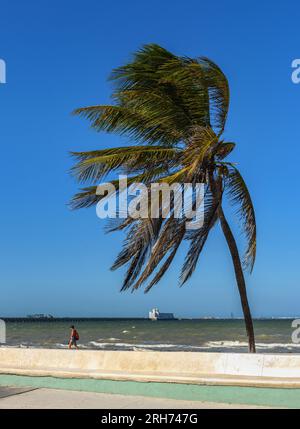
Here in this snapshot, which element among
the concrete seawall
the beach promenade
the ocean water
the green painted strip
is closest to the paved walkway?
the beach promenade

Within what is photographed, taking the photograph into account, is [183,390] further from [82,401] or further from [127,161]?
[127,161]

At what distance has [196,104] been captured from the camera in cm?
1159

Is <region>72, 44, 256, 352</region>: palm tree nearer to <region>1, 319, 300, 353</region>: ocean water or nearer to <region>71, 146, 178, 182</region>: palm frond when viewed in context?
<region>71, 146, 178, 182</region>: palm frond

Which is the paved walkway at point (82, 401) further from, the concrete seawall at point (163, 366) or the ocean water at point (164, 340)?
the ocean water at point (164, 340)

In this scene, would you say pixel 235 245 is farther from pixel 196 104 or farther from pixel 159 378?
pixel 159 378

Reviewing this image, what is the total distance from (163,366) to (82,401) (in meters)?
1.92

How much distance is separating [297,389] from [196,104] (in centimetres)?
655

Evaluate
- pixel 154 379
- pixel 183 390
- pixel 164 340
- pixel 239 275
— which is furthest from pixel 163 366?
pixel 164 340

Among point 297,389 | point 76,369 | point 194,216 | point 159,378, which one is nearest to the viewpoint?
point 297,389

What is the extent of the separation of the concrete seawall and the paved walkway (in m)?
0.34

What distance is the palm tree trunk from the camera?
11219mm

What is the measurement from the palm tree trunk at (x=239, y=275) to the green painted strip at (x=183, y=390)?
364cm

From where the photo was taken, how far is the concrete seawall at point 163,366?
26.0 ft
